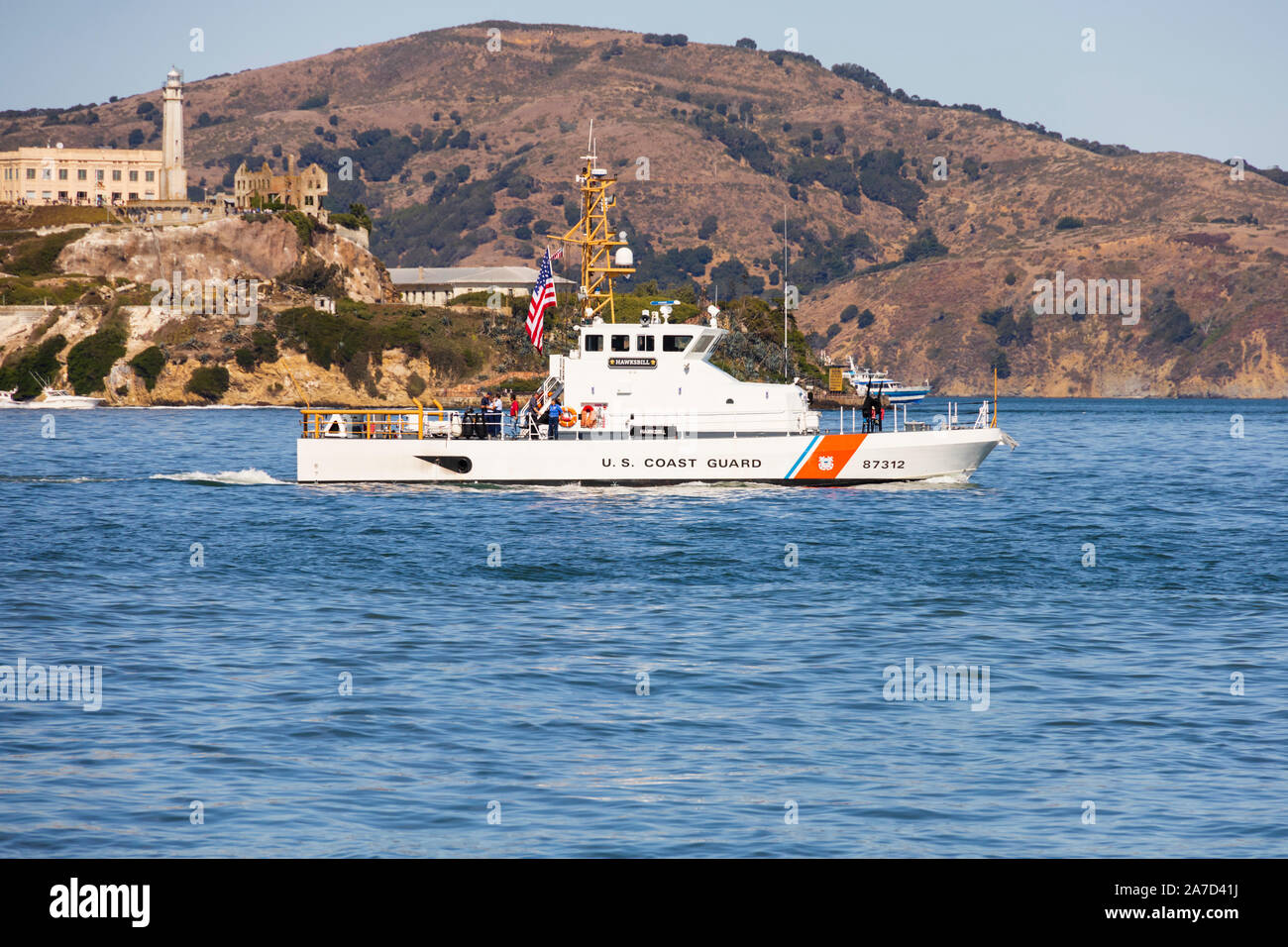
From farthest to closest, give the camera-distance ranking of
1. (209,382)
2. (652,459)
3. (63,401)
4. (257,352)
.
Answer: (257,352) → (209,382) → (63,401) → (652,459)

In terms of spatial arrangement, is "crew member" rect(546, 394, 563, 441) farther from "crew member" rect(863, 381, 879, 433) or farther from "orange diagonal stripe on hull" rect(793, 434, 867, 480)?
"crew member" rect(863, 381, 879, 433)

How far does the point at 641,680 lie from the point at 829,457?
29.3 meters

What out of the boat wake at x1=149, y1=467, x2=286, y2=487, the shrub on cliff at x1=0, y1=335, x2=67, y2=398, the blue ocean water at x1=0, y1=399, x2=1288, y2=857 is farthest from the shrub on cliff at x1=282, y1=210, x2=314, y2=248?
the blue ocean water at x1=0, y1=399, x2=1288, y2=857

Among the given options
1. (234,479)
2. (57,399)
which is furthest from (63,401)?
(234,479)

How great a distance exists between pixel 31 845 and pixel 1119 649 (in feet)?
55.3

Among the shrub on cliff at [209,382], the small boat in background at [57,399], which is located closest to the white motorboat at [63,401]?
the small boat in background at [57,399]

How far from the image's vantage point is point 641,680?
20062 millimetres

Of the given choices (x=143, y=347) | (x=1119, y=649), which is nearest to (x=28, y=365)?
(x=143, y=347)

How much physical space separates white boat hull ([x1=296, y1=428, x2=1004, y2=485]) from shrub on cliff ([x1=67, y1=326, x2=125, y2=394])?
11832cm

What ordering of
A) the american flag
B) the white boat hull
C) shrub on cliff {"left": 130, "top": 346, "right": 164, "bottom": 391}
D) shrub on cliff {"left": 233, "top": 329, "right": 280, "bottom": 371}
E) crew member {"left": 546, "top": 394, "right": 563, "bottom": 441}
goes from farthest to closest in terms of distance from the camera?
shrub on cliff {"left": 233, "top": 329, "right": 280, "bottom": 371}, shrub on cliff {"left": 130, "top": 346, "right": 164, "bottom": 391}, crew member {"left": 546, "top": 394, "right": 563, "bottom": 441}, the white boat hull, the american flag

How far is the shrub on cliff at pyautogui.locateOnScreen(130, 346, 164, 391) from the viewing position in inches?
6137

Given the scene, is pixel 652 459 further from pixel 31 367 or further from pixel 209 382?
pixel 31 367

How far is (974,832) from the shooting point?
1312 cm
